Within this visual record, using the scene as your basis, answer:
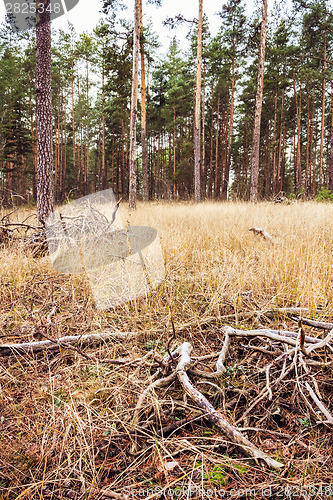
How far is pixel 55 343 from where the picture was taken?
6.03 feet

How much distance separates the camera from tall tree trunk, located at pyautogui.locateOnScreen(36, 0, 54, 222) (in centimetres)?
487

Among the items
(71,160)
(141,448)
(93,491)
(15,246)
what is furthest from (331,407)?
(71,160)

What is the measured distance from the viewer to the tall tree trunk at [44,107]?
4871 millimetres

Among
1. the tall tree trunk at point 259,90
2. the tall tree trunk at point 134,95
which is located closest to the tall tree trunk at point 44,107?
the tall tree trunk at point 134,95

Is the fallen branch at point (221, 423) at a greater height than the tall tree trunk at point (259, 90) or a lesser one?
lesser

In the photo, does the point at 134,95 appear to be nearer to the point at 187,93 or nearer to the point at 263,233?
the point at 263,233

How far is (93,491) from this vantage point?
3.28 ft

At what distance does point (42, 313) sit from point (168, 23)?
559 inches

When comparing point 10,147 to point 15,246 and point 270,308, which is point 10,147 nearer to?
point 15,246

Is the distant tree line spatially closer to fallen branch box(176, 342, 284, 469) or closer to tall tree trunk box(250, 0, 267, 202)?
tall tree trunk box(250, 0, 267, 202)

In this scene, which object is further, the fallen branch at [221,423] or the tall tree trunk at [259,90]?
the tall tree trunk at [259,90]

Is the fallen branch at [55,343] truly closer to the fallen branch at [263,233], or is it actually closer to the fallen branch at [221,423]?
the fallen branch at [221,423]

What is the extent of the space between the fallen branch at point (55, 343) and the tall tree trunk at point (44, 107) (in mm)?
3415

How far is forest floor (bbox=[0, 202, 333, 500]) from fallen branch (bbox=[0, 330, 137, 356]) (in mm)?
47
